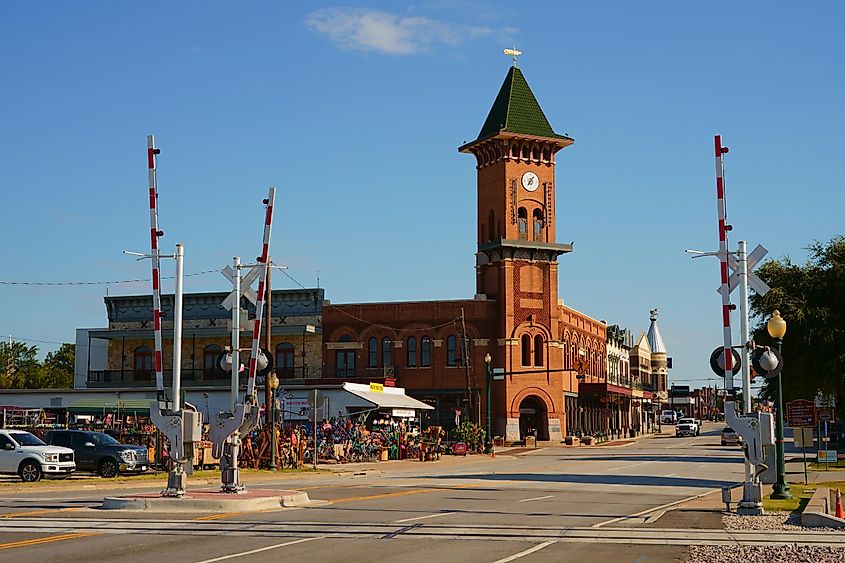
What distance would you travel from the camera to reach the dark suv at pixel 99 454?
121 ft

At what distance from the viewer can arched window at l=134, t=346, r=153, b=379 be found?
81588 mm

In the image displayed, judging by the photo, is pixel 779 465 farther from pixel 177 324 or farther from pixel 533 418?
pixel 533 418

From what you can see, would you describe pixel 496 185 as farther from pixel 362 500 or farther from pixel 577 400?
pixel 362 500

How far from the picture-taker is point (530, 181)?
268 ft

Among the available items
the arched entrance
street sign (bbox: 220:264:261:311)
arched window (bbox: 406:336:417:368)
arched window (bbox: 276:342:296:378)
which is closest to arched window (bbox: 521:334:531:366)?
the arched entrance

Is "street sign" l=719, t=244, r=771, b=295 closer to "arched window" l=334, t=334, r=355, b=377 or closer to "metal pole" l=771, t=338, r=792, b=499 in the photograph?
"metal pole" l=771, t=338, r=792, b=499

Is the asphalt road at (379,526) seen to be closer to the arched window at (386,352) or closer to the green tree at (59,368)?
the arched window at (386,352)

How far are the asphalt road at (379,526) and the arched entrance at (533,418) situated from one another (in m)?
45.1

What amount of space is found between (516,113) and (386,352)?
20269 mm

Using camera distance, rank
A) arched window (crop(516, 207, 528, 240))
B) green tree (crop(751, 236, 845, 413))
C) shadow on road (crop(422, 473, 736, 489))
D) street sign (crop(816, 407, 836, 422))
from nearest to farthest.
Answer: shadow on road (crop(422, 473, 736, 489))
green tree (crop(751, 236, 845, 413))
street sign (crop(816, 407, 836, 422))
arched window (crop(516, 207, 528, 240))

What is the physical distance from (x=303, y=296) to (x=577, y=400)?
23166mm

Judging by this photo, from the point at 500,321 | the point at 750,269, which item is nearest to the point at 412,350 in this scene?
the point at 500,321

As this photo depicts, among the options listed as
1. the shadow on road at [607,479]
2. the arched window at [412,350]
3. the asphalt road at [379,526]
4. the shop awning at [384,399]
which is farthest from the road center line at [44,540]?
the arched window at [412,350]

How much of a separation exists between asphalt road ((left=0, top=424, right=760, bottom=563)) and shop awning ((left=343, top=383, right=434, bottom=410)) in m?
26.1
